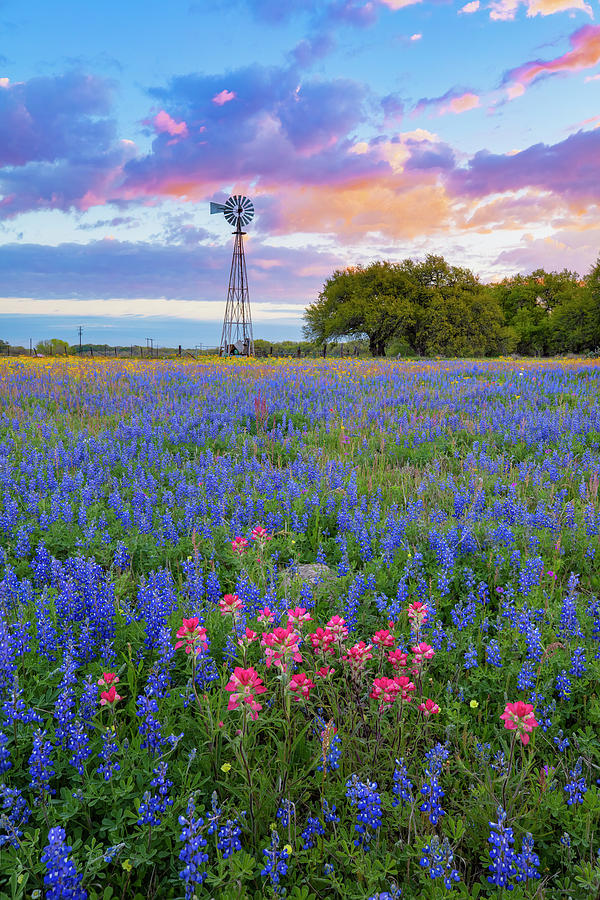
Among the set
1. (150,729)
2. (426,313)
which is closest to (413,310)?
(426,313)

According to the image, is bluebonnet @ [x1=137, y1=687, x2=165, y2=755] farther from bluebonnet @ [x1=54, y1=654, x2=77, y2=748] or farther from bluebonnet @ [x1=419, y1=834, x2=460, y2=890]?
bluebonnet @ [x1=419, y1=834, x2=460, y2=890]

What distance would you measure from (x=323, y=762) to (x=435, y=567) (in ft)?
7.52

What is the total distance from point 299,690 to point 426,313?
4915 cm

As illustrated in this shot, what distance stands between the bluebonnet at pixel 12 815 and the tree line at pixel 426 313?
47.3 m

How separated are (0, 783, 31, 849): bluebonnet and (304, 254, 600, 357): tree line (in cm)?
4734

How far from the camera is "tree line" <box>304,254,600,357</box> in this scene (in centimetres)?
4762

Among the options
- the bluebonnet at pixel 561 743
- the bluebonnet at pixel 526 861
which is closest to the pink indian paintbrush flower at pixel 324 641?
the bluebonnet at pixel 526 861

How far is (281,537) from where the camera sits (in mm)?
4801

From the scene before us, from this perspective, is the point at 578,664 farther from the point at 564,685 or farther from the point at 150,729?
the point at 150,729

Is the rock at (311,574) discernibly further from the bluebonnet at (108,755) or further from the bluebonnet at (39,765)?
the bluebonnet at (39,765)

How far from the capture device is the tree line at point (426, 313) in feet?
156

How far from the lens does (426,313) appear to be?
1876 inches

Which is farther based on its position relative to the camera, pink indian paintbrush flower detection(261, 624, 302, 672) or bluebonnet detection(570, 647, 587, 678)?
bluebonnet detection(570, 647, 587, 678)

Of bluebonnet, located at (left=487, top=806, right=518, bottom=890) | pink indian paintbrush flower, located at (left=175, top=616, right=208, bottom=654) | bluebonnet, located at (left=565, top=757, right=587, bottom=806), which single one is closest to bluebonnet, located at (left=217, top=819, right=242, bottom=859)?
pink indian paintbrush flower, located at (left=175, top=616, right=208, bottom=654)
